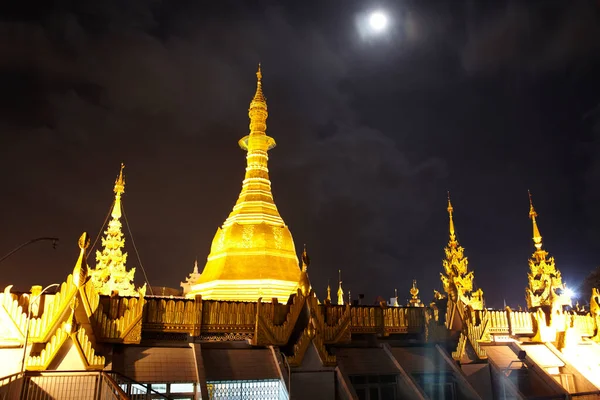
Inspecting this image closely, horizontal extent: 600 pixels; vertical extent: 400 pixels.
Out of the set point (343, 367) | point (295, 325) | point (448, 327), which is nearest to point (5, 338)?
point (295, 325)

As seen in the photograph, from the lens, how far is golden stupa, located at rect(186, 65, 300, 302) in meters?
26.2

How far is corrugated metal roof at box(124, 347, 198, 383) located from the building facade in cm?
4

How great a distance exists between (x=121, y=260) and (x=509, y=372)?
940 inches

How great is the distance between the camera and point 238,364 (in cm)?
1573

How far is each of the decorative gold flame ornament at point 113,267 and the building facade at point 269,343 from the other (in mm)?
7048

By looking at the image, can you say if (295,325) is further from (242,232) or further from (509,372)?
(242,232)

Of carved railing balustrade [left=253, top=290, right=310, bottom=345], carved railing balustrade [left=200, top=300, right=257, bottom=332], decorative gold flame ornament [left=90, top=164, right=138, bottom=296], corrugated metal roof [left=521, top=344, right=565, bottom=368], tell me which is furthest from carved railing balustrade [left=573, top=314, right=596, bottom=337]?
decorative gold flame ornament [left=90, top=164, right=138, bottom=296]

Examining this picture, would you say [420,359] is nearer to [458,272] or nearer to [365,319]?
[365,319]

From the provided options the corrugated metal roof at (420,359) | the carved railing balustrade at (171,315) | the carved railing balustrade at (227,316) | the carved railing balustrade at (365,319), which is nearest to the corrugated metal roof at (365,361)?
the corrugated metal roof at (420,359)

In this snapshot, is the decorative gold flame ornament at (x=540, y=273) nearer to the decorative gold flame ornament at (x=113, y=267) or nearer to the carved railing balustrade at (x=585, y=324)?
the carved railing balustrade at (x=585, y=324)

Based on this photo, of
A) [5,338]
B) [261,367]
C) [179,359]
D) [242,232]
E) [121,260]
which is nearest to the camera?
[5,338]

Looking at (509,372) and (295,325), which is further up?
(295,325)

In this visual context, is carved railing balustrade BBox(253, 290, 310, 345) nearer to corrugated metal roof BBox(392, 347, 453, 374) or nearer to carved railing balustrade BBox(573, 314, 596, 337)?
corrugated metal roof BBox(392, 347, 453, 374)

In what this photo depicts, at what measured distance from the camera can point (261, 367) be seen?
15969mm
